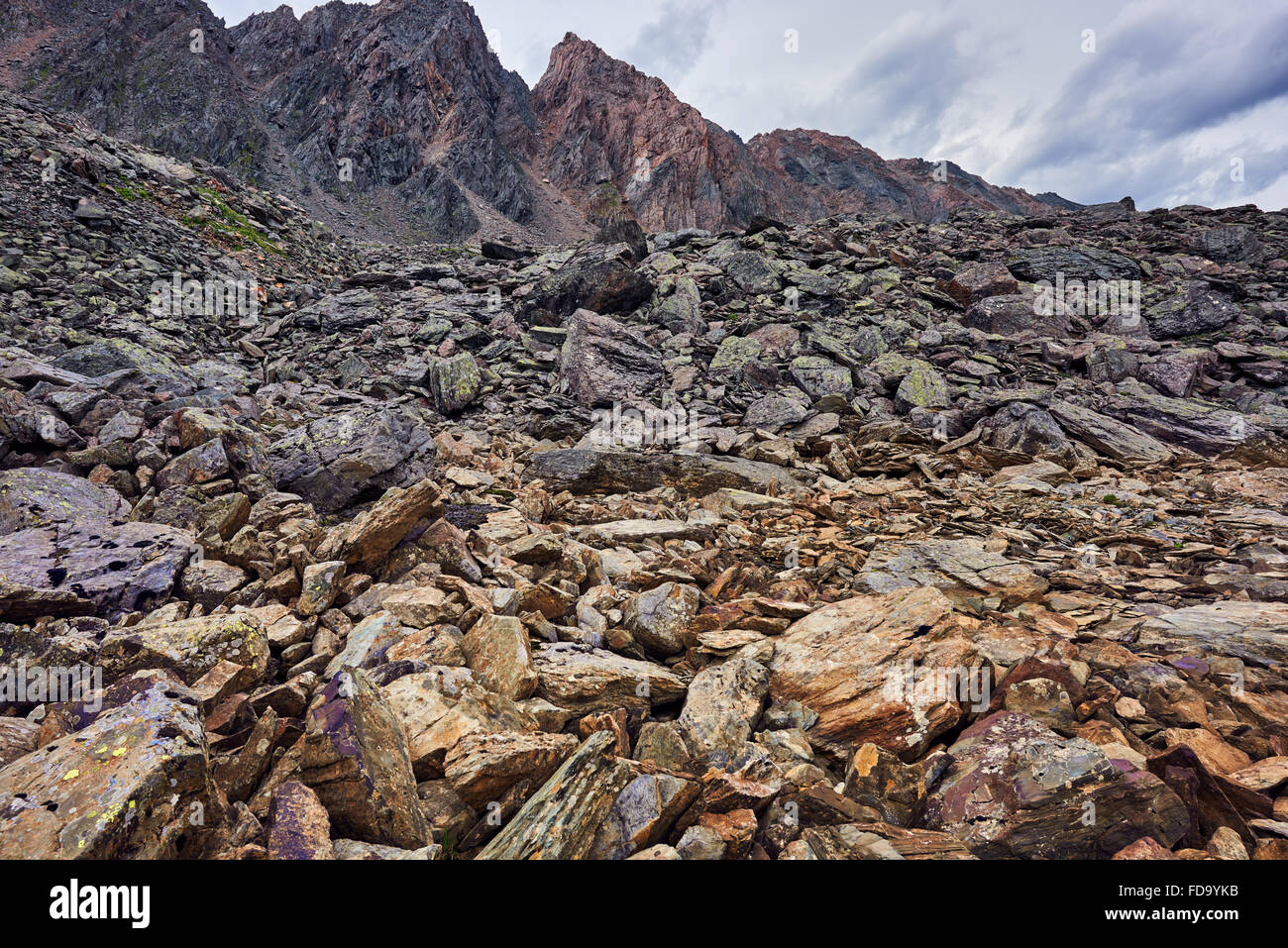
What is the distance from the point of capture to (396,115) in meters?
76.8

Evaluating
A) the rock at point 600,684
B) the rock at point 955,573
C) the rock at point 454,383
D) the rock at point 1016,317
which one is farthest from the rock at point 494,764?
the rock at point 1016,317

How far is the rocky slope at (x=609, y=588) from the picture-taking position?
3594 millimetres

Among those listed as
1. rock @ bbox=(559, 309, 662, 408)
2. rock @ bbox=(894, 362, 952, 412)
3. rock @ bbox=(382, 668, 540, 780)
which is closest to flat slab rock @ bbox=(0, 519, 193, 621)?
rock @ bbox=(382, 668, 540, 780)

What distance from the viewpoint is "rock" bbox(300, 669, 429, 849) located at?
3375 millimetres

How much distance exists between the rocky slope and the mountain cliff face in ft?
183

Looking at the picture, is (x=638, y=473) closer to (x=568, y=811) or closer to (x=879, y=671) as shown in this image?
(x=879, y=671)

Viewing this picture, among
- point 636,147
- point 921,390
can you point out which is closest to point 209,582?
point 921,390

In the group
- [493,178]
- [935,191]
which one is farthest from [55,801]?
[935,191]

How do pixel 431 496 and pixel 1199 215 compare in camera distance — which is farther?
pixel 1199 215

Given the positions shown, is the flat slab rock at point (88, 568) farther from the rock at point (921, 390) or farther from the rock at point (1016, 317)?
the rock at point (1016, 317)

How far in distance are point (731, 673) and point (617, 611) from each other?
6.25ft

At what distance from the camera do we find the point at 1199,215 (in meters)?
36.6

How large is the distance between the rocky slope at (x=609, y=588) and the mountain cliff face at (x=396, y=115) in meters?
55.7
